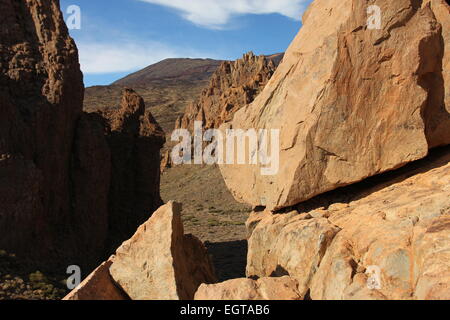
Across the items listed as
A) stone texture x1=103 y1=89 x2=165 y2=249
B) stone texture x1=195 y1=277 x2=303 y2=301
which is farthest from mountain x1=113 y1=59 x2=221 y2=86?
stone texture x1=195 y1=277 x2=303 y2=301

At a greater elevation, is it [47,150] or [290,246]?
[47,150]

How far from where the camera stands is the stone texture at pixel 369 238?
5.10 m

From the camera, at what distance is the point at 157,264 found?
22.1 feet

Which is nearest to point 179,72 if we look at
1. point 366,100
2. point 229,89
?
point 229,89

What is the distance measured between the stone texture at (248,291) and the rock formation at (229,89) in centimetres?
4375

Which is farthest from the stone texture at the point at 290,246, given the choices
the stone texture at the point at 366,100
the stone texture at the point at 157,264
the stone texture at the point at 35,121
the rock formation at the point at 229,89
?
the rock formation at the point at 229,89

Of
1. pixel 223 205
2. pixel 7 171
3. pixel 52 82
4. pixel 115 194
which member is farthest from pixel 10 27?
pixel 223 205

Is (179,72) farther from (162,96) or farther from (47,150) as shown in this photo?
(47,150)

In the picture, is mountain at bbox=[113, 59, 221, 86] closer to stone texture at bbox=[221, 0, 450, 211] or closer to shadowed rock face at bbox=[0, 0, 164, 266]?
shadowed rock face at bbox=[0, 0, 164, 266]

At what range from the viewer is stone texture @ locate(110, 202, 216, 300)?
661 centimetres

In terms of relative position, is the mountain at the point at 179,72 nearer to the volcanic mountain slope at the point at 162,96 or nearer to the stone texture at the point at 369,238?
the volcanic mountain slope at the point at 162,96

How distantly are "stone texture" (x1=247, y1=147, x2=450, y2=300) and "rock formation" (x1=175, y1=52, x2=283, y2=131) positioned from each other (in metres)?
41.5

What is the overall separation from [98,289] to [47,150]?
412 inches
